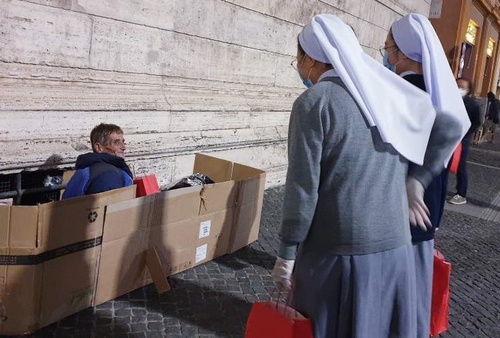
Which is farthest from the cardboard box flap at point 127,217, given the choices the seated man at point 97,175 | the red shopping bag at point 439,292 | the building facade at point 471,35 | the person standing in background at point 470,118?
the building facade at point 471,35

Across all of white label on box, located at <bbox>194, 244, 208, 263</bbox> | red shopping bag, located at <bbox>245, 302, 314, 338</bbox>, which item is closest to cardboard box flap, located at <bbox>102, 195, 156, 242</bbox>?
white label on box, located at <bbox>194, 244, 208, 263</bbox>

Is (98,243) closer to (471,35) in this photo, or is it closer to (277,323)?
(277,323)

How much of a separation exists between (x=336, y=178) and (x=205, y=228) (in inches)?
84.0

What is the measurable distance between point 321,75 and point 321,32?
6.3 inches

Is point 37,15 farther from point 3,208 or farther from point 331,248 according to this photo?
point 331,248

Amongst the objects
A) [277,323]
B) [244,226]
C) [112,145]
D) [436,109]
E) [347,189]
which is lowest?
[244,226]

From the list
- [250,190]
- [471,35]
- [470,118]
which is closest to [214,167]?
[250,190]

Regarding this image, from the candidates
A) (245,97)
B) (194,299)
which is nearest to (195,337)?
(194,299)

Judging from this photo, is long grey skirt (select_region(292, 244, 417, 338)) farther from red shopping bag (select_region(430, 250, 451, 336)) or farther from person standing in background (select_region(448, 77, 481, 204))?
person standing in background (select_region(448, 77, 481, 204))

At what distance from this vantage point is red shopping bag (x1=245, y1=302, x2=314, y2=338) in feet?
6.25

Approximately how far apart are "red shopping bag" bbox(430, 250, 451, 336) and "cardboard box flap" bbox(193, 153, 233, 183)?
2076mm

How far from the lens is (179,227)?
361 cm

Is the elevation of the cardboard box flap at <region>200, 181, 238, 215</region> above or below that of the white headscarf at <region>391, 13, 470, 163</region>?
below

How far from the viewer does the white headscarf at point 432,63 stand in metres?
2.40
